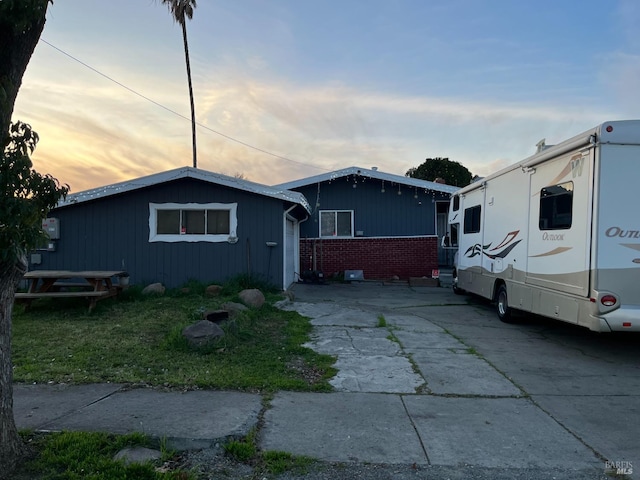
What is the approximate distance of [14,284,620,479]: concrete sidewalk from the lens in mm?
3883

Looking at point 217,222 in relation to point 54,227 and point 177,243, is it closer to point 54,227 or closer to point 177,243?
point 177,243

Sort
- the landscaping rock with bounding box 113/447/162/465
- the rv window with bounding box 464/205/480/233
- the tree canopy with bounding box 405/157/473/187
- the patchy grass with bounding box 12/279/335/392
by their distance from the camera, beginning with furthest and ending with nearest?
the tree canopy with bounding box 405/157/473/187, the rv window with bounding box 464/205/480/233, the patchy grass with bounding box 12/279/335/392, the landscaping rock with bounding box 113/447/162/465

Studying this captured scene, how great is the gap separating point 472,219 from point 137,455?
10422mm

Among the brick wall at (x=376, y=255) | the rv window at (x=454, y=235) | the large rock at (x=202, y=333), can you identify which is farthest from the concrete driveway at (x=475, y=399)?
the brick wall at (x=376, y=255)

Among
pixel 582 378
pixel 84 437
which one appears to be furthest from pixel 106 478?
pixel 582 378

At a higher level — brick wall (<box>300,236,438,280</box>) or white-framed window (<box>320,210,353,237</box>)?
white-framed window (<box>320,210,353,237</box>)

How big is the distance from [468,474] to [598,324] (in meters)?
3.90

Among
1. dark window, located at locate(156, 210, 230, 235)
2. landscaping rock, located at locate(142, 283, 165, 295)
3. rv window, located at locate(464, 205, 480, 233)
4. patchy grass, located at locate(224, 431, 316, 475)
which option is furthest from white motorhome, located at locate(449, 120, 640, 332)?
landscaping rock, located at locate(142, 283, 165, 295)

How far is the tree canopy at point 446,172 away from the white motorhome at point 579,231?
93.6 feet

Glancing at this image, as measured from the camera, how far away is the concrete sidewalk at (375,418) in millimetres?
3883

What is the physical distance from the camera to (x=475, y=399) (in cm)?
526

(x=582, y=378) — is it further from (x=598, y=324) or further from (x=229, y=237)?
(x=229, y=237)

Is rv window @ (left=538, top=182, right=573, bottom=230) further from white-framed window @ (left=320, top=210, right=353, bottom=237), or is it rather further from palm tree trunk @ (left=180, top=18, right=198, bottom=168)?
palm tree trunk @ (left=180, top=18, right=198, bottom=168)

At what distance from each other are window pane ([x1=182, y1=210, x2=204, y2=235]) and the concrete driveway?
464 cm
